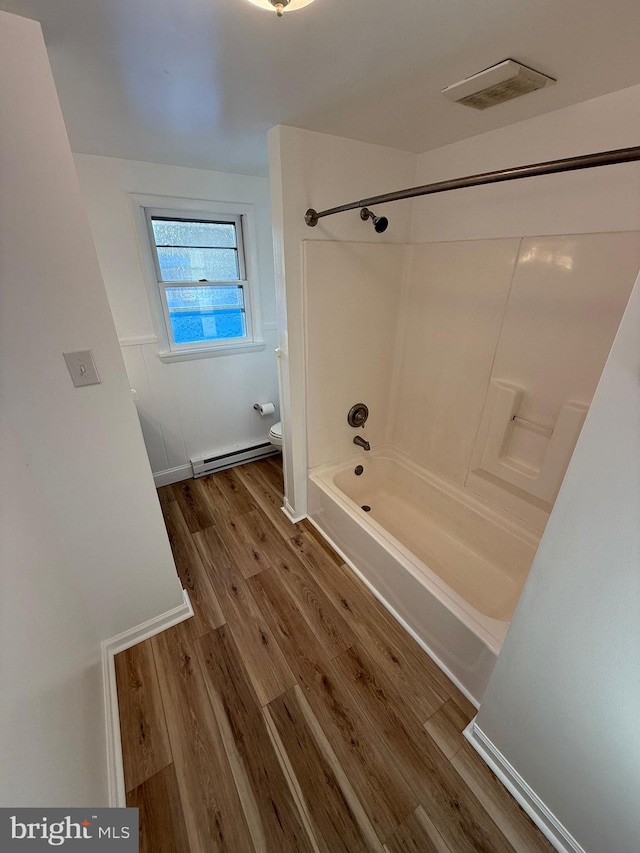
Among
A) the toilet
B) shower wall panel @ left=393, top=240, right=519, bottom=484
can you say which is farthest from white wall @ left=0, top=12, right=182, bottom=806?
shower wall panel @ left=393, top=240, right=519, bottom=484

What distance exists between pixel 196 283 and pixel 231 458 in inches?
55.4

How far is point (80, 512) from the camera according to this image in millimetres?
1226

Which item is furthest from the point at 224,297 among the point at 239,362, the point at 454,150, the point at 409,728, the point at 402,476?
the point at 409,728

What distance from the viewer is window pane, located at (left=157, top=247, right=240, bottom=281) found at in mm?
2252

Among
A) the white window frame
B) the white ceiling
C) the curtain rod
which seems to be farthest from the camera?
the white window frame

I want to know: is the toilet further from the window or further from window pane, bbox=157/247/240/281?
window pane, bbox=157/247/240/281

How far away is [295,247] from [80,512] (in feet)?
4.88

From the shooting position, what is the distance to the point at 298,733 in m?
1.24

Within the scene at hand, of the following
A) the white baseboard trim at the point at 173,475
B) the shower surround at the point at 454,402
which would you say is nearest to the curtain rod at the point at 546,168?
the shower surround at the point at 454,402

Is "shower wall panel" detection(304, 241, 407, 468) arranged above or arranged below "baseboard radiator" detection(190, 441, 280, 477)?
above

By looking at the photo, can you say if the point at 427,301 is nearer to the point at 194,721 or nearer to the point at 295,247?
the point at 295,247

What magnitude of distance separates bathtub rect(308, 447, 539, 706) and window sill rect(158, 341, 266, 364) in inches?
46.9

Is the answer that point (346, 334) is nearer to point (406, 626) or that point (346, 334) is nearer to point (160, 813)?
point (406, 626)

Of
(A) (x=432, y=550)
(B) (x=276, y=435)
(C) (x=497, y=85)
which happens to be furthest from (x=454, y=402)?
(B) (x=276, y=435)
